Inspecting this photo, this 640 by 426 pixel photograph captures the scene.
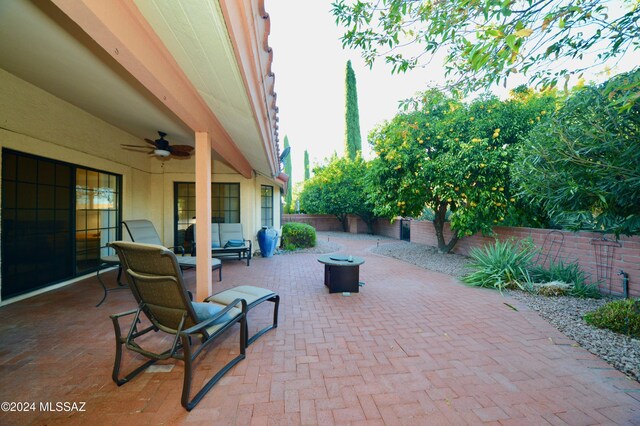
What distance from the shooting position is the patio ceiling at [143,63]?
1.71m

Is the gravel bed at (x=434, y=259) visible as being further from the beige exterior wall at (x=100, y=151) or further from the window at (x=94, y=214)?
the window at (x=94, y=214)

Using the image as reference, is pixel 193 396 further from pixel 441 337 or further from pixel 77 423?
pixel 441 337

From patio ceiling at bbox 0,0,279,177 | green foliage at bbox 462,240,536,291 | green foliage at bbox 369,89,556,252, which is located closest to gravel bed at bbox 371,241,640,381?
green foliage at bbox 462,240,536,291

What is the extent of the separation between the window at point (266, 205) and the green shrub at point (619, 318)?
25.7ft

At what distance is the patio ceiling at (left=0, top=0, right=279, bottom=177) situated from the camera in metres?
1.71

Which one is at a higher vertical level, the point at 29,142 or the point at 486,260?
the point at 29,142

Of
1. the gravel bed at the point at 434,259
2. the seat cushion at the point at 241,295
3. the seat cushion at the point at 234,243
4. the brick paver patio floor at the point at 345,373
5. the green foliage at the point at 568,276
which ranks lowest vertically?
the brick paver patio floor at the point at 345,373

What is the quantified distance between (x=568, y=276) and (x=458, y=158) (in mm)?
3029

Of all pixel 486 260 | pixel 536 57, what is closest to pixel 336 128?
pixel 486 260

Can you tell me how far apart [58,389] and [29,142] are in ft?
12.9

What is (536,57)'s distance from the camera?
2564mm

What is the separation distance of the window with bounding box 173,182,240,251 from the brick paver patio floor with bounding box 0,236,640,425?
12.2ft

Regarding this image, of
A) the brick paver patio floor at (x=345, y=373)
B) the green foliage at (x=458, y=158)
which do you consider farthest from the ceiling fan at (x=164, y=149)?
the green foliage at (x=458, y=158)

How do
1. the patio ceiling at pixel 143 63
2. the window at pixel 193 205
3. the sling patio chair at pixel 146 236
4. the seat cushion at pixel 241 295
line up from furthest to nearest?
the window at pixel 193 205
the sling patio chair at pixel 146 236
the seat cushion at pixel 241 295
the patio ceiling at pixel 143 63
